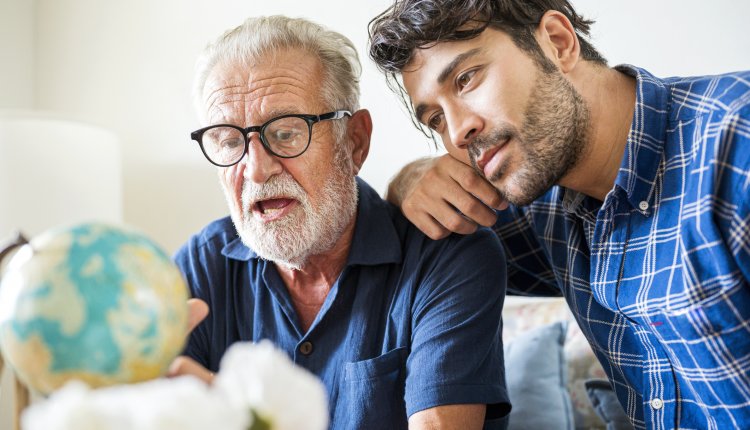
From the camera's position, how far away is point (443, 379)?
46.8 inches

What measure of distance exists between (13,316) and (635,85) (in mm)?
1177

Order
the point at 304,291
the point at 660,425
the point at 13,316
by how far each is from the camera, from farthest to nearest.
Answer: the point at 304,291 < the point at 660,425 < the point at 13,316

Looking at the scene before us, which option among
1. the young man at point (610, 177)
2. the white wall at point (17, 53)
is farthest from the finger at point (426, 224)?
the white wall at point (17, 53)

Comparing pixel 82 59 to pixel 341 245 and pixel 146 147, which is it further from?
pixel 341 245

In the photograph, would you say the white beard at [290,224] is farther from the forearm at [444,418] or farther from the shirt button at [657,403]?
the shirt button at [657,403]

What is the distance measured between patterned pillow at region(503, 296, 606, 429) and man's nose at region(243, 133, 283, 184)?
0.96 metres

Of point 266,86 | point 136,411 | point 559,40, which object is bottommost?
point 136,411

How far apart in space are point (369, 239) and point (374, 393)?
1.10 feet

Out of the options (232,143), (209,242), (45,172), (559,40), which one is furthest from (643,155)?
(45,172)

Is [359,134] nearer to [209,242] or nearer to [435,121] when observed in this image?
[435,121]

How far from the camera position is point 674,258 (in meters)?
1.17

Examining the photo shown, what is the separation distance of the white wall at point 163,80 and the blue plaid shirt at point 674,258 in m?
0.88

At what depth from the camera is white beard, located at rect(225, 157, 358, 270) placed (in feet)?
4.62

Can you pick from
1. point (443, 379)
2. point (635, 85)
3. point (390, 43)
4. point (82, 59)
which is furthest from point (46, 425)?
point (82, 59)
